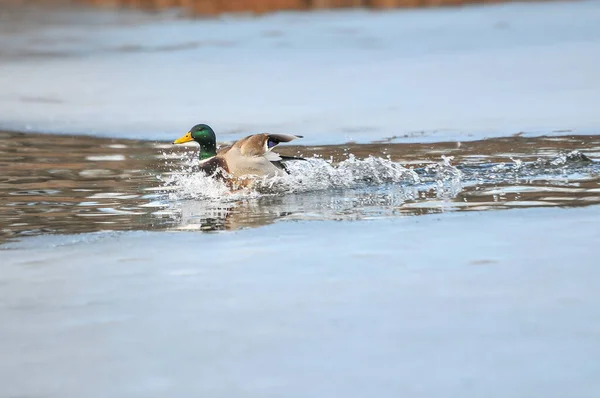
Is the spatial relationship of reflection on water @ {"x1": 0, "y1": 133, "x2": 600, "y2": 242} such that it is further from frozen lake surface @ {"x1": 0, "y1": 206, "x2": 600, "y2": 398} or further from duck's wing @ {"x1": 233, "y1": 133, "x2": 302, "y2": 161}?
frozen lake surface @ {"x1": 0, "y1": 206, "x2": 600, "y2": 398}

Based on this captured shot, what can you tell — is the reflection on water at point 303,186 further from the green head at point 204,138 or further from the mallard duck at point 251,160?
the green head at point 204,138

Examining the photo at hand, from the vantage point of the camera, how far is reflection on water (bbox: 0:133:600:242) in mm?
7719

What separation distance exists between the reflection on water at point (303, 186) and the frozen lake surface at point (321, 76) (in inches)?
45.7

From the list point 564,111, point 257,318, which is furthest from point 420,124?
point 257,318

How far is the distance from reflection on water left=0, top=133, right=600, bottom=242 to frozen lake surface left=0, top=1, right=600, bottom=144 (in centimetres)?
116

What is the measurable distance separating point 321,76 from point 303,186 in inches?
300

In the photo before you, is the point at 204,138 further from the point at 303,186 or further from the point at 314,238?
the point at 314,238

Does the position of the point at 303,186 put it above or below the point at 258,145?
below

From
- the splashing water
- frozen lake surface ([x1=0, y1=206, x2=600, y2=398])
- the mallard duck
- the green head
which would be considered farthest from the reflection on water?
frozen lake surface ([x1=0, y1=206, x2=600, y2=398])

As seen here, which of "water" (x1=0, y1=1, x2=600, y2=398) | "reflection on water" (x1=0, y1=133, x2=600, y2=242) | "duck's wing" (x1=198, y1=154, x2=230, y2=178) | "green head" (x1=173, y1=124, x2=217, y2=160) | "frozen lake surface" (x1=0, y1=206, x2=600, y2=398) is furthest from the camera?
"green head" (x1=173, y1=124, x2=217, y2=160)

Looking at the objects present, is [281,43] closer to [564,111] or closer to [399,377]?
[564,111]

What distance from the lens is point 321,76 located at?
16.2m

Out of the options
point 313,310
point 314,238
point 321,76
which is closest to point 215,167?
point 314,238

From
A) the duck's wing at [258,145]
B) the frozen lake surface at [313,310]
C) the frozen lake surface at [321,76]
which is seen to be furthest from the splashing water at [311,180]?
the frozen lake surface at [321,76]
